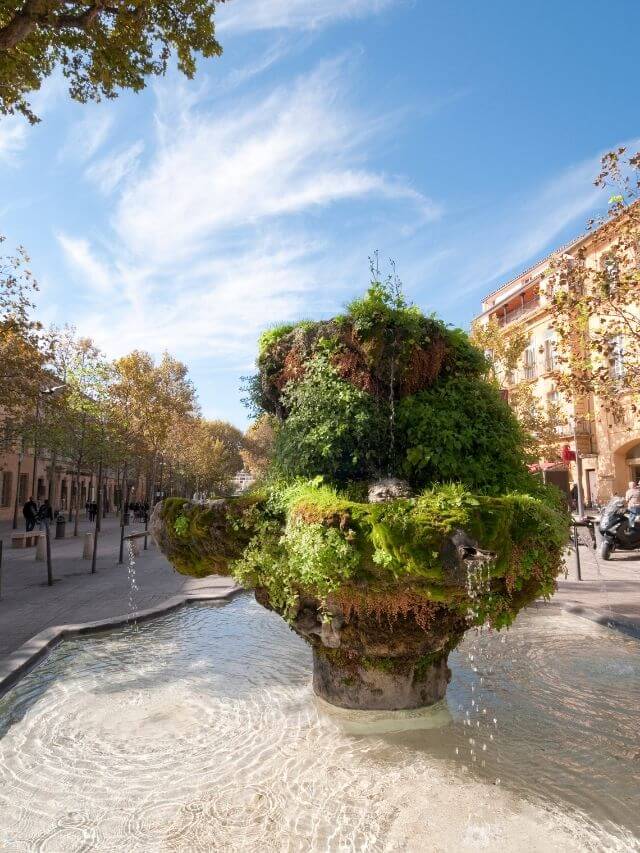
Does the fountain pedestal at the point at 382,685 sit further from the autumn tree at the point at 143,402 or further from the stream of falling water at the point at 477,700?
the autumn tree at the point at 143,402

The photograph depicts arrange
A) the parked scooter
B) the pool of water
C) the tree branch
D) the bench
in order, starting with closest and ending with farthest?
the pool of water → the tree branch → the parked scooter → the bench

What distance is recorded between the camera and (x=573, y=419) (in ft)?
86.6

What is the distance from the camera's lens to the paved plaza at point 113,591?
795cm

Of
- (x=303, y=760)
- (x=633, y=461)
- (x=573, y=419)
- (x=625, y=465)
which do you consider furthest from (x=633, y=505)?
(x=625, y=465)

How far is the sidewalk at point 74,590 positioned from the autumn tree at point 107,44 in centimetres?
738

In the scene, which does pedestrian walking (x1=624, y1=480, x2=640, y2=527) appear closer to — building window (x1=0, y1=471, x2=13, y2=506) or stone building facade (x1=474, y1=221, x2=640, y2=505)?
stone building facade (x1=474, y1=221, x2=640, y2=505)

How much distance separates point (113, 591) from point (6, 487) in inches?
1386

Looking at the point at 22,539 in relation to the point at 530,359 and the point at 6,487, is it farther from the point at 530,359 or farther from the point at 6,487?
the point at 530,359

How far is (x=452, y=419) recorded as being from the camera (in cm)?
452

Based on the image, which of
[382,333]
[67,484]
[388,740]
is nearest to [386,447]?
[382,333]

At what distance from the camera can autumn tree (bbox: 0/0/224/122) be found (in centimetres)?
760

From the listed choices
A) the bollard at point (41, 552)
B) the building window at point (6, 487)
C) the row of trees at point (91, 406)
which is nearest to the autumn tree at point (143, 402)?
the row of trees at point (91, 406)

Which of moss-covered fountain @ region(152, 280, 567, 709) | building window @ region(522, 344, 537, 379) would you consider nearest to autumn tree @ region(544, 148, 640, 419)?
moss-covered fountain @ region(152, 280, 567, 709)

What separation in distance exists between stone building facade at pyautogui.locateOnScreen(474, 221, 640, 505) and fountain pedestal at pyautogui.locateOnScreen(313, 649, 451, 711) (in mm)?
22781
